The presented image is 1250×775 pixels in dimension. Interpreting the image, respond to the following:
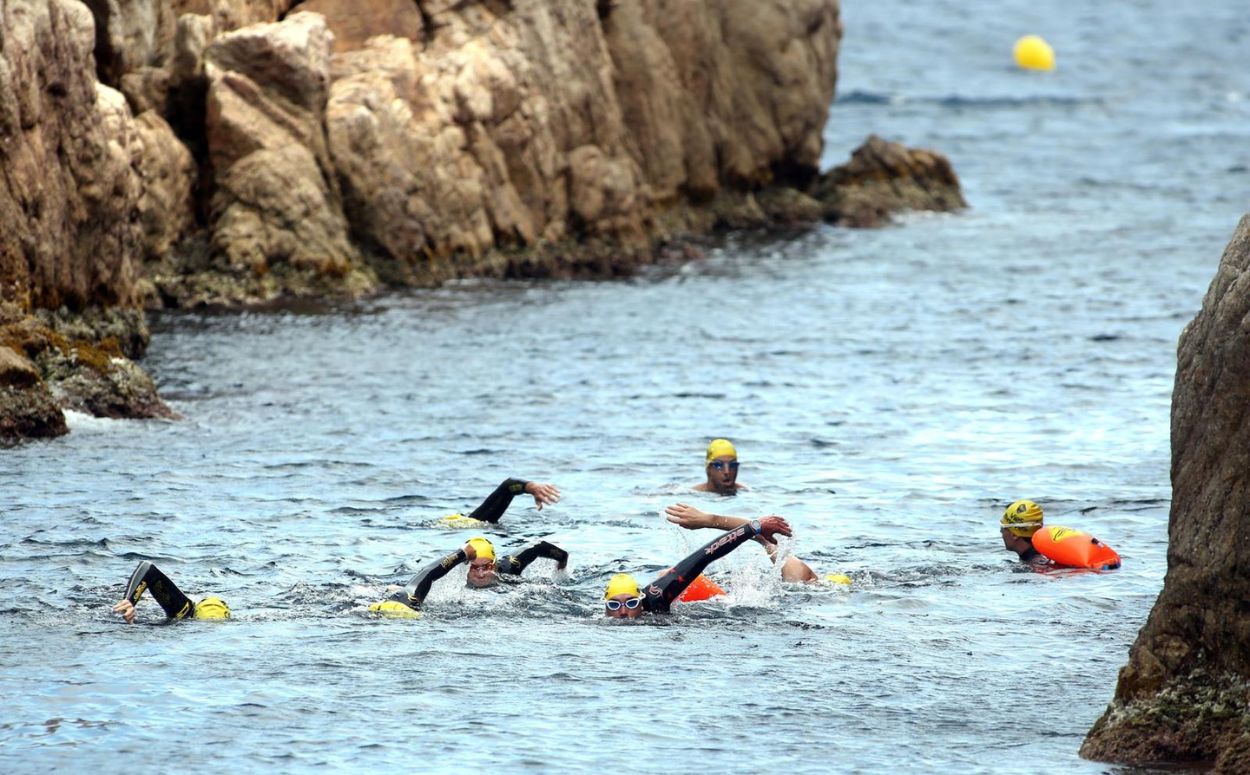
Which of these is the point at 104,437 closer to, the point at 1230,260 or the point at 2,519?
the point at 2,519

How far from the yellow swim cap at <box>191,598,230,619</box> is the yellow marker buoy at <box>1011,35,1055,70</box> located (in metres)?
85.5

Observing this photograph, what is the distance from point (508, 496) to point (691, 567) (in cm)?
407

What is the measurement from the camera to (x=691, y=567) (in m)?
17.6

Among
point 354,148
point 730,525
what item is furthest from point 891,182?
point 730,525

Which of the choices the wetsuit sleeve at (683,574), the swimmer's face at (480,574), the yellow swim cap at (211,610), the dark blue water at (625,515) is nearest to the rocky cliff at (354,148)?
the dark blue water at (625,515)

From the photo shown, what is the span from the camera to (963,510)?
22.6m

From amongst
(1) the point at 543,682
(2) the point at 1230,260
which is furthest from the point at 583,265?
(2) the point at 1230,260

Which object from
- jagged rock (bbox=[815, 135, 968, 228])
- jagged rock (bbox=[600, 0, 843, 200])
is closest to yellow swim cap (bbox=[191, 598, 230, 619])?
jagged rock (bbox=[600, 0, 843, 200])

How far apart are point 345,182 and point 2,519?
1969cm

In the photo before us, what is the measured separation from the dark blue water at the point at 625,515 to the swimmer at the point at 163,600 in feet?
0.85

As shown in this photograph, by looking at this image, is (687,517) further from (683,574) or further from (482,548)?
(482,548)

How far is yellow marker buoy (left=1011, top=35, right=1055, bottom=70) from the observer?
96875 millimetres

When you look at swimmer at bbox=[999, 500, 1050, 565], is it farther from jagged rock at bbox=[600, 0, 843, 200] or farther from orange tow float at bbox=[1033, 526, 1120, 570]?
jagged rock at bbox=[600, 0, 843, 200]

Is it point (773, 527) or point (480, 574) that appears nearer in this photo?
point (773, 527)
